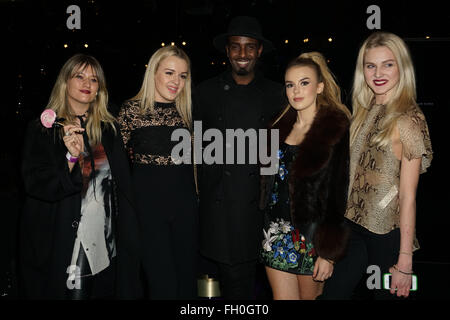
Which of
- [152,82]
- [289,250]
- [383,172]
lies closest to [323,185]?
[383,172]

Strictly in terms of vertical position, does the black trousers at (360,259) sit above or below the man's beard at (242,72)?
below

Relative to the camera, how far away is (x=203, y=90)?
3668mm

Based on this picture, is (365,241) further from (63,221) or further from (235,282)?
(63,221)

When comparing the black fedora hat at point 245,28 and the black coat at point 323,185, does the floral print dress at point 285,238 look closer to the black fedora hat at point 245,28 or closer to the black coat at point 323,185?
the black coat at point 323,185

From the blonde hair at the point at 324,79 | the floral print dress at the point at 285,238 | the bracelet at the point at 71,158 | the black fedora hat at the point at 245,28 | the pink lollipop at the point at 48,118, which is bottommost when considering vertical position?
the floral print dress at the point at 285,238

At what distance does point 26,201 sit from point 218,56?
482 centimetres

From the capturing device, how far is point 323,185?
2.74 meters

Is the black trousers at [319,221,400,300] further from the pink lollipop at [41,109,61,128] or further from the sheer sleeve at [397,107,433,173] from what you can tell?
the pink lollipop at [41,109,61,128]

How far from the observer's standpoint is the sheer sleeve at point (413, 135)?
2504mm

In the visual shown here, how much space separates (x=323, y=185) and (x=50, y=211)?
76.8 inches

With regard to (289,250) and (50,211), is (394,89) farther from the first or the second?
(50,211)

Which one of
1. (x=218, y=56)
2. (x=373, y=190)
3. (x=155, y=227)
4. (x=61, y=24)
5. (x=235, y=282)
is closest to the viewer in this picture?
(x=373, y=190)

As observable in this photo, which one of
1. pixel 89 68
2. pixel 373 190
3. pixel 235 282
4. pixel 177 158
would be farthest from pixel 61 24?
pixel 373 190

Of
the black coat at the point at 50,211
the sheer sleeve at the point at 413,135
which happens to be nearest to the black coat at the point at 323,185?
the sheer sleeve at the point at 413,135
